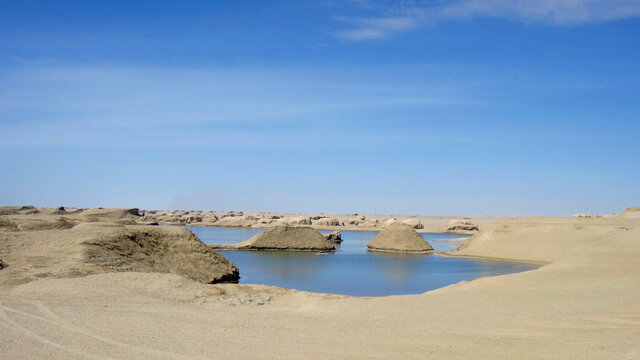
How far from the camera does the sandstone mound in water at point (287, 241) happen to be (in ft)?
144

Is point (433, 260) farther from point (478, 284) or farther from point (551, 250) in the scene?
point (478, 284)

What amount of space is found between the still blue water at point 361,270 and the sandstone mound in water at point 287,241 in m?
1.62

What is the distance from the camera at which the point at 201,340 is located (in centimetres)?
906

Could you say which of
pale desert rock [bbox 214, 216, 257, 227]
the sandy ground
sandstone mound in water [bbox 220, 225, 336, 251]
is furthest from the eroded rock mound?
pale desert rock [bbox 214, 216, 257, 227]

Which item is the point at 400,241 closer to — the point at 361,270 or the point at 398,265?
the point at 398,265

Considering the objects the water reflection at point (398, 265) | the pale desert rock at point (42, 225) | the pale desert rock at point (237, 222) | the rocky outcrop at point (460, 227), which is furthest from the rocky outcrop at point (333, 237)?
the pale desert rock at point (237, 222)

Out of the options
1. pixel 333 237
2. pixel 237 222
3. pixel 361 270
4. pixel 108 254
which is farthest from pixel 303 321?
pixel 237 222

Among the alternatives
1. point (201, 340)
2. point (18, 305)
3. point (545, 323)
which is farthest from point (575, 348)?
point (18, 305)

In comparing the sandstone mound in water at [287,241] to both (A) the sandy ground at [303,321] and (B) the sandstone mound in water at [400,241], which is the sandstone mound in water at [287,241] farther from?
(A) the sandy ground at [303,321]

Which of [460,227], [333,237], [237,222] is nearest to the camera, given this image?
[333,237]

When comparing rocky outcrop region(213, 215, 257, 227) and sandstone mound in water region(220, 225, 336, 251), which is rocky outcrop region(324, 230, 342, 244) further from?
rocky outcrop region(213, 215, 257, 227)

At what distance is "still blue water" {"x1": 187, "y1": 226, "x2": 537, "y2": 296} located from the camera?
906 inches

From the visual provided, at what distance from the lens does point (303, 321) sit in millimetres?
10805

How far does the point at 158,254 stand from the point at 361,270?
489 inches
